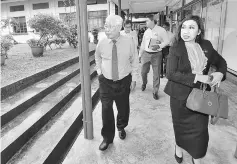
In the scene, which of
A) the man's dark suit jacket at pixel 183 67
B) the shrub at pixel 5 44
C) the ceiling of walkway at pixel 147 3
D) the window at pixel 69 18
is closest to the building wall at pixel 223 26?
the ceiling of walkway at pixel 147 3

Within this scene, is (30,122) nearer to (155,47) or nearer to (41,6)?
(155,47)

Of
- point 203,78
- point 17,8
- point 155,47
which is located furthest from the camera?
point 17,8

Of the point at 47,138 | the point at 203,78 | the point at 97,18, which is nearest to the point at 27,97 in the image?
the point at 47,138

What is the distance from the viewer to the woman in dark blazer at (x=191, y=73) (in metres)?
1.75

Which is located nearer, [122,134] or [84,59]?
[84,59]

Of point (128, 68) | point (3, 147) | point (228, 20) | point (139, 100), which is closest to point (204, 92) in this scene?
point (128, 68)

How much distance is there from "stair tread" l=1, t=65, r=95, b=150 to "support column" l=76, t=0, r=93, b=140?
Answer: 0.73m

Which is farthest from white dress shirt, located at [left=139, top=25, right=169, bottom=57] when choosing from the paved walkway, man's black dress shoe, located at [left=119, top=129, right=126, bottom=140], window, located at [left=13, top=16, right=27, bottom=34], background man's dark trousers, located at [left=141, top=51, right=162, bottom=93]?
window, located at [left=13, top=16, right=27, bottom=34]

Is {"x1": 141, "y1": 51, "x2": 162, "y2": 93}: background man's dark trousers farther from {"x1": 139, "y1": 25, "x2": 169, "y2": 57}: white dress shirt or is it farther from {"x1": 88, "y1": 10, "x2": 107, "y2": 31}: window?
{"x1": 88, "y1": 10, "x2": 107, "y2": 31}: window

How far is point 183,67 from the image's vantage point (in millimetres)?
1805

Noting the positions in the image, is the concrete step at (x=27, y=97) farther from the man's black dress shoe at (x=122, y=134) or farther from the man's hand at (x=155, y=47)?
the man's hand at (x=155, y=47)

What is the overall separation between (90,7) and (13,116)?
15.6 meters

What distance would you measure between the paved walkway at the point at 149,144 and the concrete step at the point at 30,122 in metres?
0.59

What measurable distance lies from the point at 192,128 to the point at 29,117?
2.16 metres
